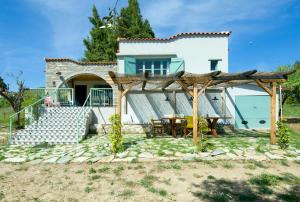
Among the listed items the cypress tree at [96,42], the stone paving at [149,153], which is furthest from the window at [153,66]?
the cypress tree at [96,42]

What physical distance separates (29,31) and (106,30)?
38.0ft

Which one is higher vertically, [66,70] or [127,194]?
[66,70]

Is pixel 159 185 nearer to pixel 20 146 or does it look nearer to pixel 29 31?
pixel 20 146

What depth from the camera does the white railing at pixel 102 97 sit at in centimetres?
1401

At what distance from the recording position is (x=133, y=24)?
27047 millimetres

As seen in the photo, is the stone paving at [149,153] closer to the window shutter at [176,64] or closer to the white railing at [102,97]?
the white railing at [102,97]

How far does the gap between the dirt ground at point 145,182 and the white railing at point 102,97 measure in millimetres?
7703

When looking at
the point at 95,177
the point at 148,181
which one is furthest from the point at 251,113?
the point at 95,177

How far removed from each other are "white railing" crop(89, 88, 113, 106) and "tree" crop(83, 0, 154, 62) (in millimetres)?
12366

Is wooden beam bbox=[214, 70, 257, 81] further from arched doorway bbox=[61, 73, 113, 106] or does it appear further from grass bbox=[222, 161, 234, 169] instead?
arched doorway bbox=[61, 73, 113, 106]

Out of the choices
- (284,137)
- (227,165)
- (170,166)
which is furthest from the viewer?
(284,137)

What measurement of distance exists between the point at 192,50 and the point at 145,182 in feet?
35.0

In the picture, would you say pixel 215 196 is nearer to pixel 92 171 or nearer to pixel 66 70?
pixel 92 171

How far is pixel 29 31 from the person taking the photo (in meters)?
16.3
